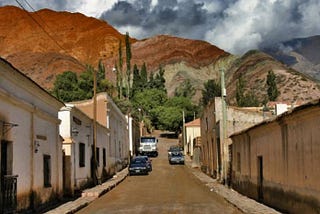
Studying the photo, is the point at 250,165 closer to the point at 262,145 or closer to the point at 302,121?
the point at 262,145

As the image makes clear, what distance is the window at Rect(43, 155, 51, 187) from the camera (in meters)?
23.1

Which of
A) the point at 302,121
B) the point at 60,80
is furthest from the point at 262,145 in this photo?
the point at 60,80

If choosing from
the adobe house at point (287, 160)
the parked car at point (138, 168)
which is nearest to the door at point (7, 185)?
the adobe house at point (287, 160)

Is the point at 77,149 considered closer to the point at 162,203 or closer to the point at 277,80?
the point at 162,203

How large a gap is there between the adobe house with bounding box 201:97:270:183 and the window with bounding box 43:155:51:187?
47.1 ft

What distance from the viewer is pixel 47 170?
23.7m

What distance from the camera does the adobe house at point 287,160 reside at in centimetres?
1540

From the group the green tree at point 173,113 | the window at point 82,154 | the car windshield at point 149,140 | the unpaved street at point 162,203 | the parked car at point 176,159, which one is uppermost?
the green tree at point 173,113

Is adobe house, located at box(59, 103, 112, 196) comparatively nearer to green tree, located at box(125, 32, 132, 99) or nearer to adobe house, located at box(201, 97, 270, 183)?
adobe house, located at box(201, 97, 270, 183)

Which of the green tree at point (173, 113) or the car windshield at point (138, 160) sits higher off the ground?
the green tree at point (173, 113)

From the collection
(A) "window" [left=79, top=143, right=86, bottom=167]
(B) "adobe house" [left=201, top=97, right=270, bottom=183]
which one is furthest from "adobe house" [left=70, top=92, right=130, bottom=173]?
(A) "window" [left=79, top=143, right=86, bottom=167]

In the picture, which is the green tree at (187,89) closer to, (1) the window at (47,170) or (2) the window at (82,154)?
(2) the window at (82,154)

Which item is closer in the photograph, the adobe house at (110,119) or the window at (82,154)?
the window at (82,154)

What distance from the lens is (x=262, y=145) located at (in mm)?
23141
